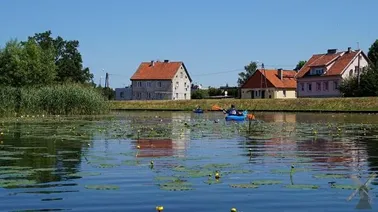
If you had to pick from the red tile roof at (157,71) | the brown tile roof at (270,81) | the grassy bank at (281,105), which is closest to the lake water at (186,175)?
the grassy bank at (281,105)

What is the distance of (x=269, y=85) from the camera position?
12081 cm

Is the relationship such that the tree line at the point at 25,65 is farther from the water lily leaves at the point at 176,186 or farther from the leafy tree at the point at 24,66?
the water lily leaves at the point at 176,186

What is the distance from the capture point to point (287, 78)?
415ft

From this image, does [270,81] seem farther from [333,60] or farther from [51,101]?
[51,101]

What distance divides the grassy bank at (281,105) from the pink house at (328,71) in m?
17.7

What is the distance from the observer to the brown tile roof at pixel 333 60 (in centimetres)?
10651

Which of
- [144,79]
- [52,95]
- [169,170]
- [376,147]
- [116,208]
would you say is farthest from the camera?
[144,79]

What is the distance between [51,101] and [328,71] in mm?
62357

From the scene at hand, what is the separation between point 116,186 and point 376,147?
565 inches

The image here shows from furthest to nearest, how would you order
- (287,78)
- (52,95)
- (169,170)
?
1. (287,78)
2. (52,95)
3. (169,170)

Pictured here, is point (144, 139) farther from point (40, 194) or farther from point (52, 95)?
point (52, 95)

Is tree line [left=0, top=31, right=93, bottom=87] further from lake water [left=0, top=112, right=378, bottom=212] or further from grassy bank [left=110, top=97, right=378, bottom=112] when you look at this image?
lake water [left=0, top=112, right=378, bottom=212]

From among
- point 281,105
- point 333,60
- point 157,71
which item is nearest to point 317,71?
point 333,60

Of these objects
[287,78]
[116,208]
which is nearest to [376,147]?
[116,208]
